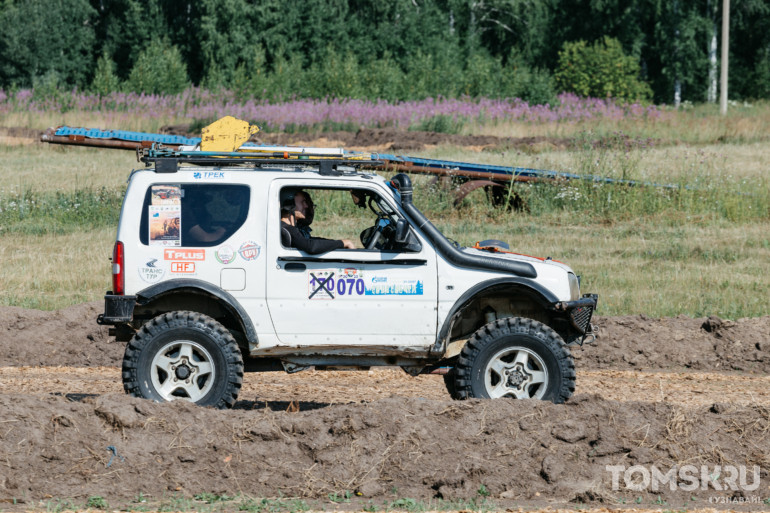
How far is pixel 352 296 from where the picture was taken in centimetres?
864

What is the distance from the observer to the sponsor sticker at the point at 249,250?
28.2ft

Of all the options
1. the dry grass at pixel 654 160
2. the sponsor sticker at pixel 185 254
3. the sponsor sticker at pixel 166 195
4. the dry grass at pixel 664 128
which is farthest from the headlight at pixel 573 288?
the dry grass at pixel 664 128

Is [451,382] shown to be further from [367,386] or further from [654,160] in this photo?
[654,160]

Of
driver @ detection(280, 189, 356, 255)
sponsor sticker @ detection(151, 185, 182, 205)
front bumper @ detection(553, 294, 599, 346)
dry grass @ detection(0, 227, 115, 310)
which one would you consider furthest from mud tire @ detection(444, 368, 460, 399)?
dry grass @ detection(0, 227, 115, 310)

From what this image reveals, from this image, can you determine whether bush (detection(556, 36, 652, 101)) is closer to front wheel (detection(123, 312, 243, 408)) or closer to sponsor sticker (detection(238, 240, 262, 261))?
sponsor sticker (detection(238, 240, 262, 261))

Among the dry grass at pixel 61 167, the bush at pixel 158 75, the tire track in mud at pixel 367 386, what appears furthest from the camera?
the bush at pixel 158 75

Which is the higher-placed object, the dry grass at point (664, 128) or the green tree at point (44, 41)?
the green tree at point (44, 41)

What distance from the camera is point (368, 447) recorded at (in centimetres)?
762

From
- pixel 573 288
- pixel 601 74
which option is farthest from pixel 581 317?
pixel 601 74

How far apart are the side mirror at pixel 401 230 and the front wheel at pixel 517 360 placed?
992mm

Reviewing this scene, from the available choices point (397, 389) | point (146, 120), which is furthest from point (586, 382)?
point (146, 120)

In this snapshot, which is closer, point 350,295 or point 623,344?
point 350,295

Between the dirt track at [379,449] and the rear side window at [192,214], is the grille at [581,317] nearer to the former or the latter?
the dirt track at [379,449]

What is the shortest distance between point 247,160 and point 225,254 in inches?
32.6
